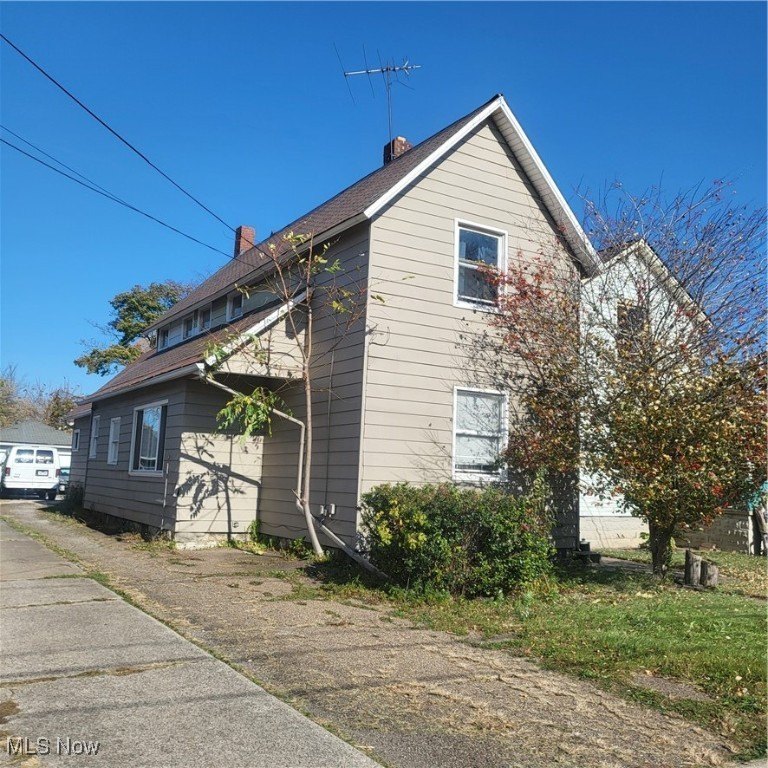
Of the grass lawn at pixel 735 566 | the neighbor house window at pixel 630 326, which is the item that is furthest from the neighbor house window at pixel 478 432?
the grass lawn at pixel 735 566

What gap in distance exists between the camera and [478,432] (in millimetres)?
11828

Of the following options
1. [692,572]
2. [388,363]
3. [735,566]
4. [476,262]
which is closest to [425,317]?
[388,363]

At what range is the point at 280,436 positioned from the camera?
1260 cm

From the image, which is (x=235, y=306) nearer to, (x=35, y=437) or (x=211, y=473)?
(x=211, y=473)

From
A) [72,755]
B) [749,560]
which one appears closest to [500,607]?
[72,755]

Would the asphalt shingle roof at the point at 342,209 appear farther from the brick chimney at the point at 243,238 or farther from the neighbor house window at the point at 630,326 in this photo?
the brick chimney at the point at 243,238

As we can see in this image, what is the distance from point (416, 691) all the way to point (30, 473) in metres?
26.4

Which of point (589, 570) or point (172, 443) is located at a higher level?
point (172, 443)

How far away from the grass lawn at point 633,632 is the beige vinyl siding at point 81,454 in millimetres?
14225

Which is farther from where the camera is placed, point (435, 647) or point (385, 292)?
point (385, 292)

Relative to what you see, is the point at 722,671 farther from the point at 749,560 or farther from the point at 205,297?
the point at 205,297

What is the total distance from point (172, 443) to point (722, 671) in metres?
9.78

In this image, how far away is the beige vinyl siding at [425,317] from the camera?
1083cm

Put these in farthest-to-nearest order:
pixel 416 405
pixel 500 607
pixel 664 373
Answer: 1. pixel 416 405
2. pixel 664 373
3. pixel 500 607
